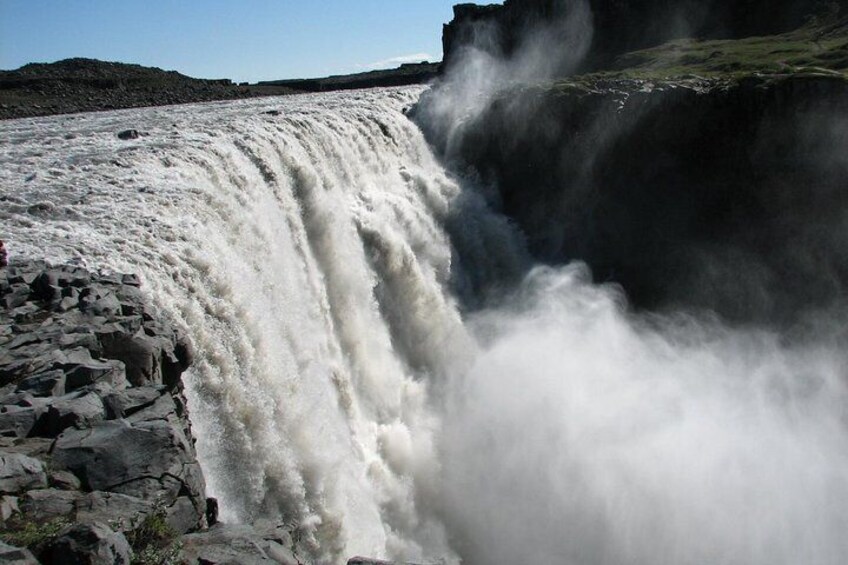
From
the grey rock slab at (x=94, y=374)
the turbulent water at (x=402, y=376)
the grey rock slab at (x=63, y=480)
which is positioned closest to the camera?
the grey rock slab at (x=63, y=480)

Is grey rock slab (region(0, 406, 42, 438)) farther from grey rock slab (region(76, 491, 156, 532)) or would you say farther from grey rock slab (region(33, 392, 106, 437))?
grey rock slab (region(76, 491, 156, 532))

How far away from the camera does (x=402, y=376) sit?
62.5ft

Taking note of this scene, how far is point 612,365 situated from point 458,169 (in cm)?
1218

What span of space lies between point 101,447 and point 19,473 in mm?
719

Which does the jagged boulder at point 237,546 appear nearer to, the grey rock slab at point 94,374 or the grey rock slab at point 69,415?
the grey rock slab at point 69,415

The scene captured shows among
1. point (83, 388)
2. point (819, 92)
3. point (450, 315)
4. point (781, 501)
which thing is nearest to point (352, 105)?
point (450, 315)

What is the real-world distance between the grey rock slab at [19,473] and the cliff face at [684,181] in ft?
77.4

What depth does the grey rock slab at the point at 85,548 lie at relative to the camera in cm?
516

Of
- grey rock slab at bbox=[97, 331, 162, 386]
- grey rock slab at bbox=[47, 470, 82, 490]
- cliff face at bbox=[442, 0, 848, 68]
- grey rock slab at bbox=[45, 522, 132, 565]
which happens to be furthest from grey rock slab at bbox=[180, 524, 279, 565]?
cliff face at bbox=[442, 0, 848, 68]

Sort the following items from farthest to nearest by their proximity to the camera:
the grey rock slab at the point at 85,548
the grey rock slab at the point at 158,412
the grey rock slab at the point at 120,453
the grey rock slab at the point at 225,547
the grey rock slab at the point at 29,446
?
1. the grey rock slab at the point at 158,412
2. the grey rock slab at the point at 29,446
3. the grey rock slab at the point at 120,453
4. the grey rock slab at the point at 225,547
5. the grey rock slab at the point at 85,548

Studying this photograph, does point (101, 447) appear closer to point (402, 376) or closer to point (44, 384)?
point (44, 384)

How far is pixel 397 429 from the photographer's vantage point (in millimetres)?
16906

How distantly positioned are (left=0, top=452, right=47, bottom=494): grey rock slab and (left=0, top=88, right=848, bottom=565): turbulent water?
3.29 metres

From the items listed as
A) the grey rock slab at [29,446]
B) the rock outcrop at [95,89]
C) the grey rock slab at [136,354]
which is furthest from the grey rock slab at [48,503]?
the rock outcrop at [95,89]
